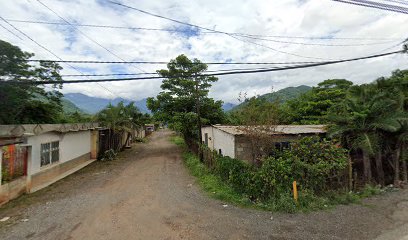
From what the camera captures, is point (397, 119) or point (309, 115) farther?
point (309, 115)

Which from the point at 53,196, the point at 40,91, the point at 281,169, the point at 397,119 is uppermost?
the point at 40,91

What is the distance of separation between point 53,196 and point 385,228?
11717 mm

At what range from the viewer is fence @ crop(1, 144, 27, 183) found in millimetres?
8820

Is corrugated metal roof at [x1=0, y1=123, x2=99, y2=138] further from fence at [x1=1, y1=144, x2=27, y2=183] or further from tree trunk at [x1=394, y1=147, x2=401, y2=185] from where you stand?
tree trunk at [x1=394, y1=147, x2=401, y2=185]

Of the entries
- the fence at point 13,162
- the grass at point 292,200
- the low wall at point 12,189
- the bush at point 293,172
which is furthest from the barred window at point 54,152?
the bush at point 293,172

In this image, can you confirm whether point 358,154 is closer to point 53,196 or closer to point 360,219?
point 360,219

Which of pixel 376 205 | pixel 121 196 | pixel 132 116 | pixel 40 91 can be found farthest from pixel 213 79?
pixel 376 205

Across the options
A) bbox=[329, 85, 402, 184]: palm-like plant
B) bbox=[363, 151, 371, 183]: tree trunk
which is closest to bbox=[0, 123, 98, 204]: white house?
bbox=[329, 85, 402, 184]: palm-like plant

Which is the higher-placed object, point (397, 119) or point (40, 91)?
point (40, 91)

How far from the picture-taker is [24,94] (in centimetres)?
1541

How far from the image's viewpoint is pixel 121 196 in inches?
380

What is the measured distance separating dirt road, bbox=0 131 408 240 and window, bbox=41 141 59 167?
7.64 feet

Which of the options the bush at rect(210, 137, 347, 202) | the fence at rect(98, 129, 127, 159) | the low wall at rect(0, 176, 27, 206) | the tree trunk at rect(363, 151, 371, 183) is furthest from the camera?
the fence at rect(98, 129, 127, 159)

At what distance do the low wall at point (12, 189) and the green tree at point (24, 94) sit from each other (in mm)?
4912
